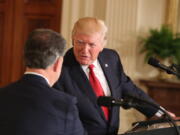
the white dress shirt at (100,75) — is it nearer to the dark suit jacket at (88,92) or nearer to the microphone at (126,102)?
the dark suit jacket at (88,92)

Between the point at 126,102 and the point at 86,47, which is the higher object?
the point at 86,47

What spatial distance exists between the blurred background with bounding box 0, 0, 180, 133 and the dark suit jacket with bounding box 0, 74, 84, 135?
8.82 ft

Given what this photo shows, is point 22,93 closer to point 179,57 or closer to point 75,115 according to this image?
point 75,115

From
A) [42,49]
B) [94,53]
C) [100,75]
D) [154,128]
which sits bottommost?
[154,128]

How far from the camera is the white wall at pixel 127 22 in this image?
411 centimetres

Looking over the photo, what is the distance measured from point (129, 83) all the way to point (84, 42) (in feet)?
1.58

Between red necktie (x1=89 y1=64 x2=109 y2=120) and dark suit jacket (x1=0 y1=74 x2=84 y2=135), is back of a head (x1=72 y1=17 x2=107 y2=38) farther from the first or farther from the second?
dark suit jacket (x1=0 y1=74 x2=84 y2=135)

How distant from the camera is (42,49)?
1.37m

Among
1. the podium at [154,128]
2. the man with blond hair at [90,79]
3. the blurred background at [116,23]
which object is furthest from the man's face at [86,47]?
the blurred background at [116,23]

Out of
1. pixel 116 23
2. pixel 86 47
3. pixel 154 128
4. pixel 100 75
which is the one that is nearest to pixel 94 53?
pixel 86 47

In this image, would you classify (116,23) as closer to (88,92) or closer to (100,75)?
(100,75)

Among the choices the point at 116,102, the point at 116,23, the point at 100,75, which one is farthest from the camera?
the point at 116,23

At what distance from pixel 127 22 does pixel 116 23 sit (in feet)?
0.44

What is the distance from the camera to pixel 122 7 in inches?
161
